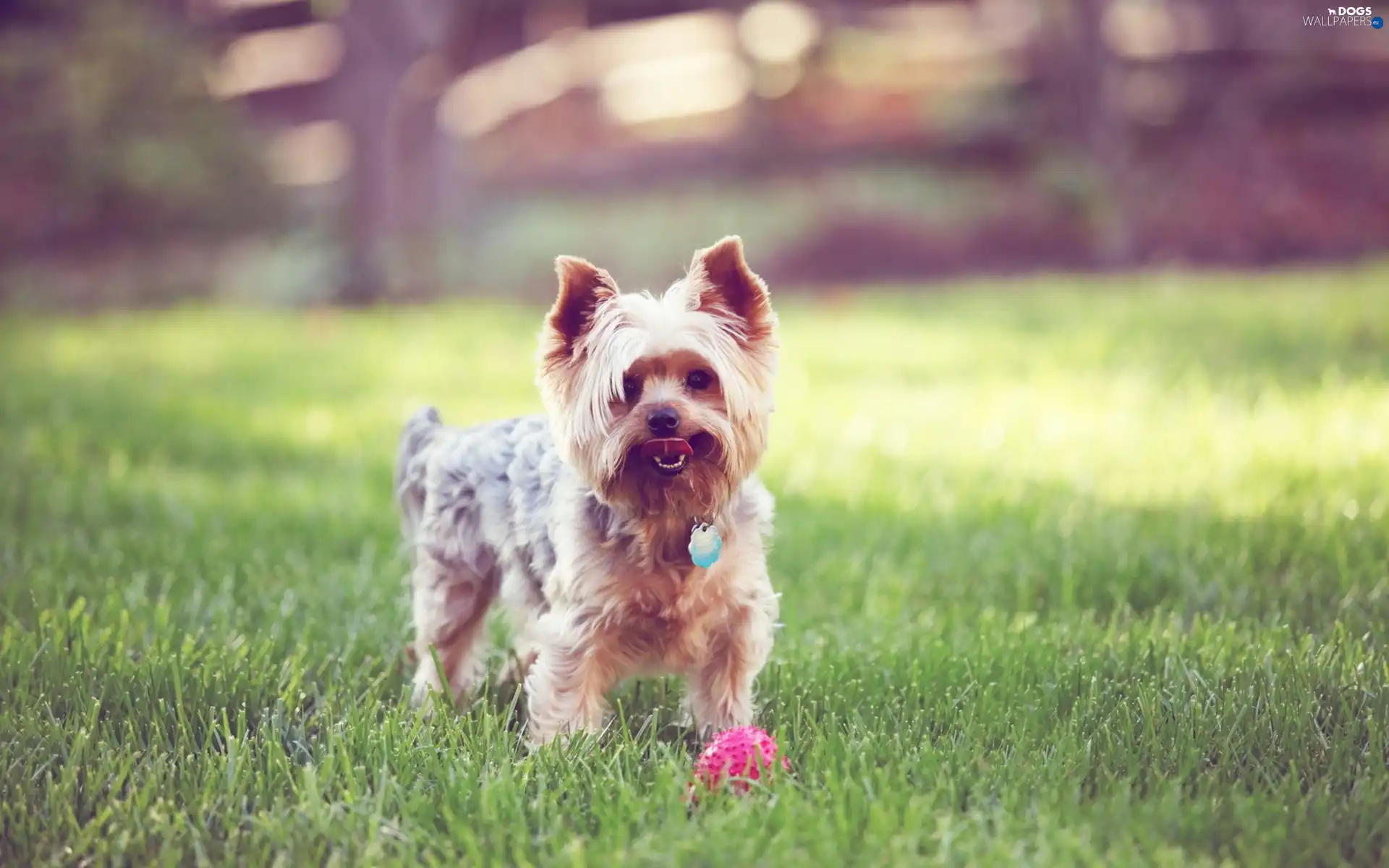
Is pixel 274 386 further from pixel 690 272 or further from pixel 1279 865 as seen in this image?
pixel 1279 865

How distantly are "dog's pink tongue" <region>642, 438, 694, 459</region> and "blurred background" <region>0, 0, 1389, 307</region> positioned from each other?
12.7m

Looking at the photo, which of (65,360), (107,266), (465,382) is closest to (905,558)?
(465,382)

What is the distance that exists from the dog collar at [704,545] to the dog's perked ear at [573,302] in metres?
0.63

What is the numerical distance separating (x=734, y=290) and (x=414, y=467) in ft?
4.98

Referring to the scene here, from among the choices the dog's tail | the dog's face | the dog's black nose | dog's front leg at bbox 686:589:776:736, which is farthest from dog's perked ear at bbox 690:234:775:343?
the dog's tail

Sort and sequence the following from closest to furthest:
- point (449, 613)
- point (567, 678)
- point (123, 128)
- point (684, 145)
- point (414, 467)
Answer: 1. point (567, 678)
2. point (449, 613)
3. point (414, 467)
4. point (123, 128)
5. point (684, 145)

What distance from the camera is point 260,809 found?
10.3ft

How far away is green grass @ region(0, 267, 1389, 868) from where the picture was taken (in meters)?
2.95

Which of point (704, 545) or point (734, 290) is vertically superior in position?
point (734, 290)

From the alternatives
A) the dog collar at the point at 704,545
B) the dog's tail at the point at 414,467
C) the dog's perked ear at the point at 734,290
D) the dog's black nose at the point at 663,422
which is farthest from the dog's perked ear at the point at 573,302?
the dog's tail at the point at 414,467

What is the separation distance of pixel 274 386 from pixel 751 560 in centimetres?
707

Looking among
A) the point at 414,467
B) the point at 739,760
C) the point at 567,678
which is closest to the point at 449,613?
the point at 414,467

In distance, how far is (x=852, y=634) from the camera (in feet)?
14.9

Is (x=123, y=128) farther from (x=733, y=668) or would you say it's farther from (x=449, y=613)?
(x=733, y=668)
